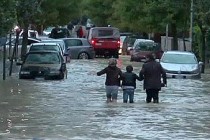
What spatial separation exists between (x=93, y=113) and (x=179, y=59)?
18.5 meters

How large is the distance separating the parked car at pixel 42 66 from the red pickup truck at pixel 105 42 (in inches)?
929

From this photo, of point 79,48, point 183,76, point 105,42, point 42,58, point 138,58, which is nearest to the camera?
point 42,58

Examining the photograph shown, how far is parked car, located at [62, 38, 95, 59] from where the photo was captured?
5397cm

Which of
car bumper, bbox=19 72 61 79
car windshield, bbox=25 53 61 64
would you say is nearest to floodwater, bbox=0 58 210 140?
car bumper, bbox=19 72 61 79

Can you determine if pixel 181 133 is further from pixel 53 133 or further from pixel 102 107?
pixel 102 107

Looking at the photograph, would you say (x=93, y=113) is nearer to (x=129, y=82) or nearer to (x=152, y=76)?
(x=129, y=82)

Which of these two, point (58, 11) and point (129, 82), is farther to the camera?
point (58, 11)

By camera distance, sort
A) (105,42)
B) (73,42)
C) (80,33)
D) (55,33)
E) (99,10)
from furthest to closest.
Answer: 1. (80,33)
2. (99,10)
3. (55,33)
4. (105,42)
5. (73,42)

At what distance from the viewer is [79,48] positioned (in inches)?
2138

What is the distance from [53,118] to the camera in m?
20.0

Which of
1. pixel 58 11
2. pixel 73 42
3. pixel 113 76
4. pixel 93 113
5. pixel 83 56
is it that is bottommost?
pixel 93 113

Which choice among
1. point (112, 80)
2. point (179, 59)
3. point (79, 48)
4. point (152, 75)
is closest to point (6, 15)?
point (112, 80)

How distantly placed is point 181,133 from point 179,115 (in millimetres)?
3891

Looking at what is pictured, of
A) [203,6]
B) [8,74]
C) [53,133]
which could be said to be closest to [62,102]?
[53,133]
